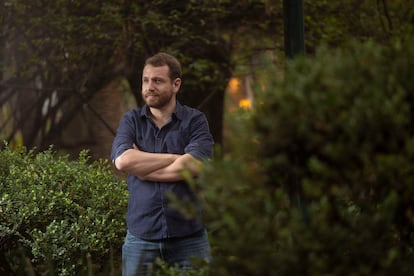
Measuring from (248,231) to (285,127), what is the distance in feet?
1.41

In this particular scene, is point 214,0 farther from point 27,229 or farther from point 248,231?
point 248,231

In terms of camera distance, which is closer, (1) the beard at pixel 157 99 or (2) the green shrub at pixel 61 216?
(1) the beard at pixel 157 99

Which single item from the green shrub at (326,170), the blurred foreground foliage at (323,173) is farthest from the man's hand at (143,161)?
the green shrub at (326,170)

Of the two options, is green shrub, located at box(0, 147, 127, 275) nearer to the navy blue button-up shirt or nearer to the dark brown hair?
the navy blue button-up shirt

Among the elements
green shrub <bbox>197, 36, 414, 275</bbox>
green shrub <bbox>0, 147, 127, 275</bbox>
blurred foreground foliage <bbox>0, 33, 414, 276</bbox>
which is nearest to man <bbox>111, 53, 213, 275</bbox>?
green shrub <bbox>0, 147, 127, 275</bbox>

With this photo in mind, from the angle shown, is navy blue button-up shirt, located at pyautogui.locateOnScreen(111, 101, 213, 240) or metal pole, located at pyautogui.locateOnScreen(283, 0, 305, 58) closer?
metal pole, located at pyautogui.locateOnScreen(283, 0, 305, 58)

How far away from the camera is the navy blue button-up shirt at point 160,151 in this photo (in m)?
4.79

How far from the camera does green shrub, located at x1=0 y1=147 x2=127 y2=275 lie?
19.1 feet

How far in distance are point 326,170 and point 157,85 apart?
182 centimetres

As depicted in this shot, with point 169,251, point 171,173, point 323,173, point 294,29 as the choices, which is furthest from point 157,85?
point 323,173

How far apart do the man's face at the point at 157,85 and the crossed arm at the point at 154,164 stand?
0.30 metres

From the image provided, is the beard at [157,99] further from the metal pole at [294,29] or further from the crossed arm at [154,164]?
the metal pole at [294,29]

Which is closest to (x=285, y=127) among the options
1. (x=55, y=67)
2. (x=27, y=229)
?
(x=27, y=229)

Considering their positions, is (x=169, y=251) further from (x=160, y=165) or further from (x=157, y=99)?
(x=157, y=99)
